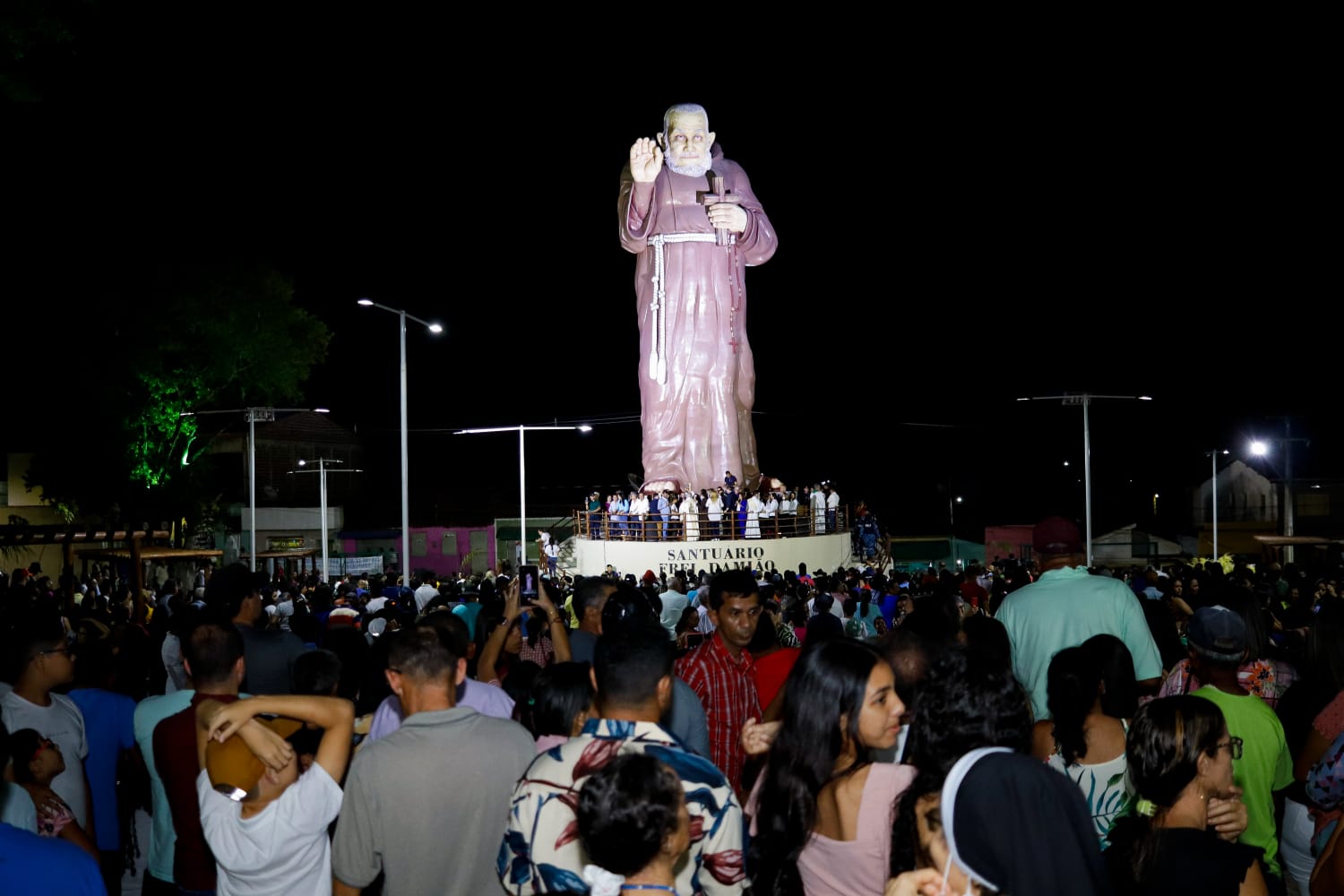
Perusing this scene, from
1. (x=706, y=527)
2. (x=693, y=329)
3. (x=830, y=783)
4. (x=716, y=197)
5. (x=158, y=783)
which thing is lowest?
(x=158, y=783)

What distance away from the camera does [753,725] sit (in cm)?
455

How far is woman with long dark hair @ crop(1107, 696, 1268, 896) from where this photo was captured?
3.98 metres

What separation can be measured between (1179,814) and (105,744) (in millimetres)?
5302

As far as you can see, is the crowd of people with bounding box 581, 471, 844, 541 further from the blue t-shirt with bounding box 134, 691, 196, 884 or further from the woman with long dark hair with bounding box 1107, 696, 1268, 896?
the woman with long dark hair with bounding box 1107, 696, 1268, 896

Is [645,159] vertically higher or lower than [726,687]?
higher

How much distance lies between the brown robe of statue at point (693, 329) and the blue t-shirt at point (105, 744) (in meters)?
25.5

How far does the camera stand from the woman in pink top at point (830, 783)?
155 inches

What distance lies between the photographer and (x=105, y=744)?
660cm

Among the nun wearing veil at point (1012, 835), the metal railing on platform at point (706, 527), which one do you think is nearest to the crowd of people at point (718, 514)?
the metal railing on platform at point (706, 527)

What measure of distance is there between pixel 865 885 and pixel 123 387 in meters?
36.6

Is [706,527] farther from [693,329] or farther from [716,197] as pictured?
[716,197]

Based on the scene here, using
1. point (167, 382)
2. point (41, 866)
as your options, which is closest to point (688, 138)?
point (167, 382)

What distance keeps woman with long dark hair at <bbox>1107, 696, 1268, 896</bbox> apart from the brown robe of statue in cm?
2773

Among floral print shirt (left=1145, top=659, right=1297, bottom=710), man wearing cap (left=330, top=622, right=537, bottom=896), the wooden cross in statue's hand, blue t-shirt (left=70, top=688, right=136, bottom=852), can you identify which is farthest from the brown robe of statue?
man wearing cap (left=330, top=622, right=537, bottom=896)
